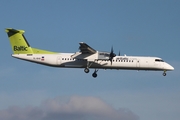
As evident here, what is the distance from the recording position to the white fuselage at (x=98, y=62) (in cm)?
7038

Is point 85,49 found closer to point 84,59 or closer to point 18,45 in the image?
point 84,59

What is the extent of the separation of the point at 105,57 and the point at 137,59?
167 inches

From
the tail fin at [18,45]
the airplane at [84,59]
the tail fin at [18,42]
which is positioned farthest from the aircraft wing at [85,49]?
the tail fin at [18,42]

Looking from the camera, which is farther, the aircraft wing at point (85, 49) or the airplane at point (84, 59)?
the airplane at point (84, 59)

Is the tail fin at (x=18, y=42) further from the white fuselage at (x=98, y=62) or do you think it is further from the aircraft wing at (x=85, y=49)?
the aircraft wing at (x=85, y=49)

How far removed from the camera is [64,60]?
70.6 m

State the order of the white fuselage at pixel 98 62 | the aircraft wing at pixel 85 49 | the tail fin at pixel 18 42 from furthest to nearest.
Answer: the tail fin at pixel 18 42, the white fuselage at pixel 98 62, the aircraft wing at pixel 85 49

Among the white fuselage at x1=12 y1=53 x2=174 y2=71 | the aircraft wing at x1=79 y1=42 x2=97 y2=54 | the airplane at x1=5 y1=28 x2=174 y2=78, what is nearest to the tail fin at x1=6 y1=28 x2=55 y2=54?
the airplane at x1=5 y1=28 x2=174 y2=78

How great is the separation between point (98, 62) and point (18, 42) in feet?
Result: 34.9

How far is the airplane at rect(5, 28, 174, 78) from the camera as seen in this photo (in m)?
69.8

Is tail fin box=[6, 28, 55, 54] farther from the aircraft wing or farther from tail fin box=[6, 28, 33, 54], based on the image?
the aircraft wing

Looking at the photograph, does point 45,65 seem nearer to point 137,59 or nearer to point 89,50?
point 89,50

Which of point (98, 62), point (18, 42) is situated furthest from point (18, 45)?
point (98, 62)

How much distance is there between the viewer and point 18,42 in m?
71.8
